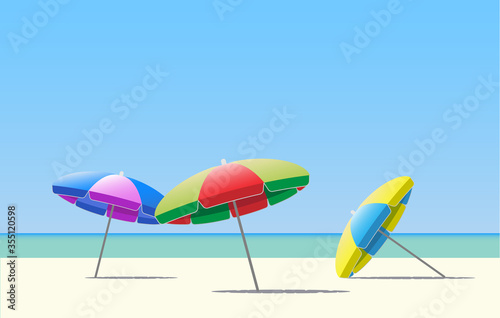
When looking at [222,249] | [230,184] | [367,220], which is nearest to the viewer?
[230,184]

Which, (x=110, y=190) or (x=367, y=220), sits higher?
(x=110, y=190)

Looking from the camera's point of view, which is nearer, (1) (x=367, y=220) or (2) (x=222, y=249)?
(1) (x=367, y=220)
